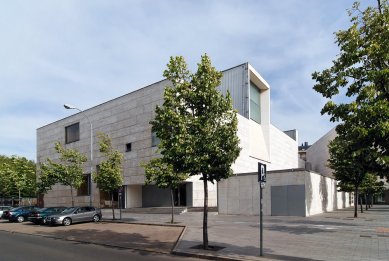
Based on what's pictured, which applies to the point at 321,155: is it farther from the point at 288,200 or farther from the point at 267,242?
the point at 267,242

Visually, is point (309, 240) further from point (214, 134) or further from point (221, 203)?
point (221, 203)

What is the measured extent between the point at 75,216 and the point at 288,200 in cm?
1638

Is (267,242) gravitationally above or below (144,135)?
below

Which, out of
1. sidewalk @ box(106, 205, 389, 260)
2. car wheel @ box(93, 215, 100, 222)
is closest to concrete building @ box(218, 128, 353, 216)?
sidewalk @ box(106, 205, 389, 260)

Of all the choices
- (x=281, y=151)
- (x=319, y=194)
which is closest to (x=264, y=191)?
(x=319, y=194)

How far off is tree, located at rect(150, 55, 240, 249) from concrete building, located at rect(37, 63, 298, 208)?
25.4 meters

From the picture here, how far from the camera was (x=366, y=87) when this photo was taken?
994 cm

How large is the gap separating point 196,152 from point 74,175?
84.8 feet

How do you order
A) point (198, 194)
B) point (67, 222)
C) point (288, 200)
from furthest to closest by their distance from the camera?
point (198, 194), point (288, 200), point (67, 222)

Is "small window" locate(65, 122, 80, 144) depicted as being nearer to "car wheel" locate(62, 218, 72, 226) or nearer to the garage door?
"car wheel" locate(62, 218, 72, 226)

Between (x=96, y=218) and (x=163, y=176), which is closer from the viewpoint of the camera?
(x=163, y=176)

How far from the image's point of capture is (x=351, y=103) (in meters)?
10.3

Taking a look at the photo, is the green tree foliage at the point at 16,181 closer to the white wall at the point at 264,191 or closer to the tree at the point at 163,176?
A: the white wall at the point at 264,191

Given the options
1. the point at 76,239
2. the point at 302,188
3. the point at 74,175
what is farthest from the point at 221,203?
the point at 76,239
